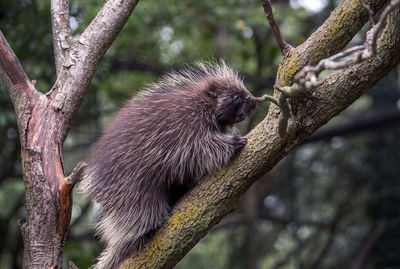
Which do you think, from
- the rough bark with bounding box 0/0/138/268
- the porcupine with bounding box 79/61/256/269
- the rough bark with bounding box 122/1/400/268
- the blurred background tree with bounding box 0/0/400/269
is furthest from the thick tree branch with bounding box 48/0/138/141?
the blurred background tree with bounding box 0/0/400/269

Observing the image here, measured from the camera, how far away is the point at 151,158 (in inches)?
94.4

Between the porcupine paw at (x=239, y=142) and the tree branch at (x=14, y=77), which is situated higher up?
the tree branch at (x=14, y=77)

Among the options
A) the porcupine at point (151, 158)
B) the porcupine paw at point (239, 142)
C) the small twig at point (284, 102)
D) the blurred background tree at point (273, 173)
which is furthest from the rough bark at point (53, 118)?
the blurred background tree at point (273, 173)

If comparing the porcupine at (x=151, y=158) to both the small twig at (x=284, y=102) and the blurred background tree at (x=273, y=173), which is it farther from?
the blurred background tree at (x=273, y=173)

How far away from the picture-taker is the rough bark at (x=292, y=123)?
1895 millimetres

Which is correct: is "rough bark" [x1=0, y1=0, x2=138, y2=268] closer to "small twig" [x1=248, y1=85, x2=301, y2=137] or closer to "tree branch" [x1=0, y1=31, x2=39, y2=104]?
"tree branch" [x1=0, y1=31, x2=39, y2=104]

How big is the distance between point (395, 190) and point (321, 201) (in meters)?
0.96

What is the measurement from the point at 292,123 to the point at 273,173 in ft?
12.9

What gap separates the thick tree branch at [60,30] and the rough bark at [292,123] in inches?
36.7

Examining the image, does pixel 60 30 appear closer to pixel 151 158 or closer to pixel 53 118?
pixel 53 118

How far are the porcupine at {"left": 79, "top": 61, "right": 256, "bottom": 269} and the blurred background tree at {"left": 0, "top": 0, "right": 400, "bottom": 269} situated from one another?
1.49m

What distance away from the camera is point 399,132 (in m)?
5.12

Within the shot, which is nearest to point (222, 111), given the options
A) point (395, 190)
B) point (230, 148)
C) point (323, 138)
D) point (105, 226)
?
point (230, 148)

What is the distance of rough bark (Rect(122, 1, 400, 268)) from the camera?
1895mm
